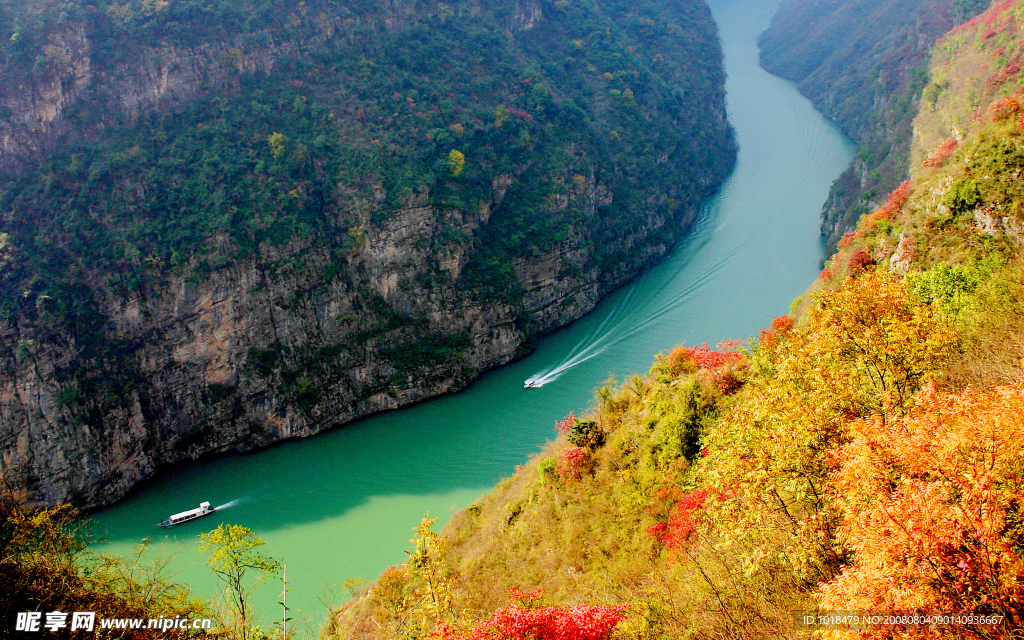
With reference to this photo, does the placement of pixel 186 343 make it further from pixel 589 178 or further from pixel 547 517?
pixel 589 178

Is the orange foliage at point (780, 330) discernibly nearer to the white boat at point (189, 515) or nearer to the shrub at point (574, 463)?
the shrub at point (574, 463)

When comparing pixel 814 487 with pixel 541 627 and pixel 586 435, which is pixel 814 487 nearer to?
pixel 541 627

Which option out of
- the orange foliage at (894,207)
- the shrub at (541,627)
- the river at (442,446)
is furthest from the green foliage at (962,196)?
the river at (442,446)

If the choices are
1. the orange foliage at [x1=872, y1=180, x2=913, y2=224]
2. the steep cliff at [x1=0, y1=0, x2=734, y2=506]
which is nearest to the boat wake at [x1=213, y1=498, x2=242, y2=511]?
the steep cliff at [x1=0, y1=0, x2=734, y2=506]

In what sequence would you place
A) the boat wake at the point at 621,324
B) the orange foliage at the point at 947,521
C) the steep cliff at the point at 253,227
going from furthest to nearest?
the boat wake at the point at 621,324 < the steep cliff at the point at 253,227 < the orange foliage at the point at 947,521

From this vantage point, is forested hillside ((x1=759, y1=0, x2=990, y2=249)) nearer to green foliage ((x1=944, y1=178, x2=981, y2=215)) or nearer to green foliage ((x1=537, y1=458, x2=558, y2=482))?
green foliage ((x1=944, y1=178, x2=981, y2=215))

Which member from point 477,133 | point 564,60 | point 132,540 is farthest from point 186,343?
point 564,60
